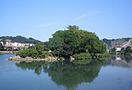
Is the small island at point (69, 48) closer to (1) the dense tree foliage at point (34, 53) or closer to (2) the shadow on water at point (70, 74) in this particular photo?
(1) the dense tree foliage at point (34, 53)

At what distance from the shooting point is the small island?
38.7 metres

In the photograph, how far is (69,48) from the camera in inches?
1672

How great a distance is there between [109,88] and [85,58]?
86.6 ft

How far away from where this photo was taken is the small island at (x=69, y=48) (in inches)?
1524

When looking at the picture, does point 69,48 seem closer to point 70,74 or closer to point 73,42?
point 73,42

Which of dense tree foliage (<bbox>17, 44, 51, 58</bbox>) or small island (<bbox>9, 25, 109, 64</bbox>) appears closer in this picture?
dense tree foliage (<bbox>17, 44, 51, 58</bbox>)

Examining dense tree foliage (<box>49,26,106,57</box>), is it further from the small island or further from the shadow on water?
the shadow on water

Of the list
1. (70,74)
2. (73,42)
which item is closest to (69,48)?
(73,42)

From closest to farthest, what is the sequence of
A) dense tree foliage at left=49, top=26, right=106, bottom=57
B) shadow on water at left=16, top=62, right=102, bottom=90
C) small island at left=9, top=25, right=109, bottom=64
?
1. shadow on water at left=16, top=62, right=102, bottom=90
2. small island at left=9, top=25, right=109, bottom=64
3. dense tree foliage at left=49, top=26, right=106, bottom=57

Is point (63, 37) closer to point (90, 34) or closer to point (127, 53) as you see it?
point (90, 34)

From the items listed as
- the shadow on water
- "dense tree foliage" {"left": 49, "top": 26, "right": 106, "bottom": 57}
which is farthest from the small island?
the shadow on water

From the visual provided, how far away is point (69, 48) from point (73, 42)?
1052mm

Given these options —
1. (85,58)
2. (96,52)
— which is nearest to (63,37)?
(85,58)

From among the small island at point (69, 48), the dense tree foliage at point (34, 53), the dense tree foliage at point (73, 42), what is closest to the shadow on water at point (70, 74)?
the dense tree foliage at point (34, 53)
